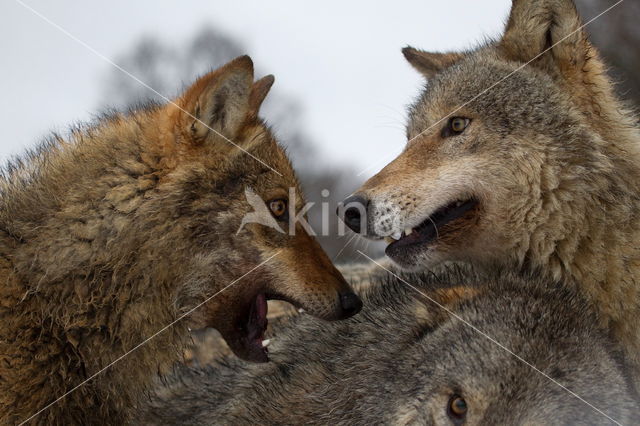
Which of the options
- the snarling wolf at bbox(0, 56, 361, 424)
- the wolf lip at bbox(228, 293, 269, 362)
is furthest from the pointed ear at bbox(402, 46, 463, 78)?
the wolf lip at bbox(228, 293, 269, 362)

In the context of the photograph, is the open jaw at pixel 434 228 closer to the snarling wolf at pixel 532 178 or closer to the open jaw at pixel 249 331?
the snarling wolf at pixel 532 178

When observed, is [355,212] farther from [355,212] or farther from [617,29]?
[617,29]

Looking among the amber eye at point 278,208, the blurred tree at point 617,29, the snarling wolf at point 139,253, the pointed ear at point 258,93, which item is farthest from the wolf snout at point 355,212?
the blurred tree at point 617,29

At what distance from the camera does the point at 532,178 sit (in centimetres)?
505

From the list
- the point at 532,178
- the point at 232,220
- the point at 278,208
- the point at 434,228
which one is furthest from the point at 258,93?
the point at 532,178

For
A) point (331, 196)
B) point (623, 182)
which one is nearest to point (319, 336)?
point (623, 182)

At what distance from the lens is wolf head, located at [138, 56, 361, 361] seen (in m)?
4.53

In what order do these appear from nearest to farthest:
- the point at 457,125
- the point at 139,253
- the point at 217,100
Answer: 1. the point at 139,253
2. the point at 217,100
3. the point at 457,125

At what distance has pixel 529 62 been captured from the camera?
17.8ft

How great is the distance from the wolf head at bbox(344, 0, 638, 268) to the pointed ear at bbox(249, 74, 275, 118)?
35.8 inches

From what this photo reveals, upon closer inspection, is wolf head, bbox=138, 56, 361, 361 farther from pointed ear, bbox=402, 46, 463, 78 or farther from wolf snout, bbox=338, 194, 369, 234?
pointed ear, bbox=402, 46, 463, 78

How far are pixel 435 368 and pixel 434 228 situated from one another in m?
1.02

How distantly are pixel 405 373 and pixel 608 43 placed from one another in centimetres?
1119

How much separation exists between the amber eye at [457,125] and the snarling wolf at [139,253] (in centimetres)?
124
